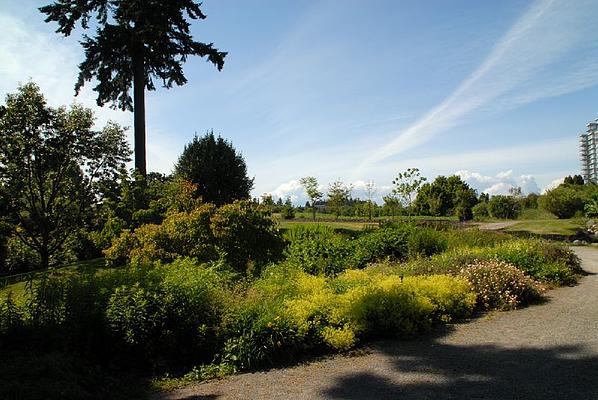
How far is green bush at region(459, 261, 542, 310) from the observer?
697cm

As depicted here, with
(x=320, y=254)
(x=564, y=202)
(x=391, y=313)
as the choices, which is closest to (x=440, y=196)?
(x=564, y=202)

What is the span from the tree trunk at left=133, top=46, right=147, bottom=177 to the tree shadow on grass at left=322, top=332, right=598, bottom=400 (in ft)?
40.5

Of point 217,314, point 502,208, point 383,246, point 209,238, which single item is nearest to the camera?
point 217,314

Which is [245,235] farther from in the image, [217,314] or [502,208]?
[502,208]

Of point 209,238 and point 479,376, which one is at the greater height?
point 209,238

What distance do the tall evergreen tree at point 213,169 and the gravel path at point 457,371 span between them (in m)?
16.1

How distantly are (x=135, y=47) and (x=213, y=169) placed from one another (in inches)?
267

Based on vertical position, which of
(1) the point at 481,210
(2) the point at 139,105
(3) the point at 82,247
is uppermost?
(2) the point at 139,105

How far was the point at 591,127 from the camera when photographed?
94062 millimetres

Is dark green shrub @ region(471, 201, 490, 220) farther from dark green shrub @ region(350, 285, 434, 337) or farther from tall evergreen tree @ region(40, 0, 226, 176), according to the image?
dark green shrub @ region(350, 285, 434, 337)

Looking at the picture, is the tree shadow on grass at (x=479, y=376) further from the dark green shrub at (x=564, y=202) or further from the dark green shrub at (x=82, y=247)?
the dark green shrub at (x=564, y=202)

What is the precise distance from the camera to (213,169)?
20.6 m

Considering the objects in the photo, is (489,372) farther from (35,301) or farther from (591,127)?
(591,127)

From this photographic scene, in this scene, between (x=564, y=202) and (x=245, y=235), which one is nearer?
(x=245, y=235)
